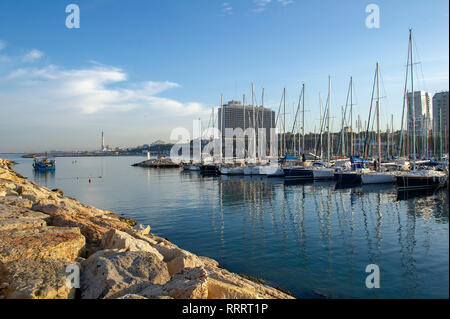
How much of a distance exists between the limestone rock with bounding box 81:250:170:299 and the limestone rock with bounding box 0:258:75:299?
0.42m

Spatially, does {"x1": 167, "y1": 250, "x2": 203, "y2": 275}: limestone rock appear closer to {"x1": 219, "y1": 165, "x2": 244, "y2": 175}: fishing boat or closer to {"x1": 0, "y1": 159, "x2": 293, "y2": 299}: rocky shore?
{"x1": 0, "y1": 159, "x2": 293, "y2": 299}: rocky shore

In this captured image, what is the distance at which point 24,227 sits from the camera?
9086 mm

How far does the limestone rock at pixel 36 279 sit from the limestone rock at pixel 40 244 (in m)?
0.56

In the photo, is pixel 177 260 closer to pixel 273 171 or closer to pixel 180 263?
pixel 180 263

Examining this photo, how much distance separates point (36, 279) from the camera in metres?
5.49

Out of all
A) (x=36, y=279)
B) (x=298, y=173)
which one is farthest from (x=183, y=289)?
(x=298, y=173)

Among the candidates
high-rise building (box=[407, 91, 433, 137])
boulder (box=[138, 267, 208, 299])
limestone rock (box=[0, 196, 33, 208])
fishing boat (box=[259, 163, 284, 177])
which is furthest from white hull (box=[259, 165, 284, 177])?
boulder (box=[138, 267, 208, 299])

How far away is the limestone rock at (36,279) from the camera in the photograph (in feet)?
16.8

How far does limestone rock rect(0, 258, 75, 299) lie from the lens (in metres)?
5.12

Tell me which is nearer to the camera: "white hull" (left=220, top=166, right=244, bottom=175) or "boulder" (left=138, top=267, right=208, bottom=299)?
"boulder" (left=138, top=267, right=208, bottom=299)
